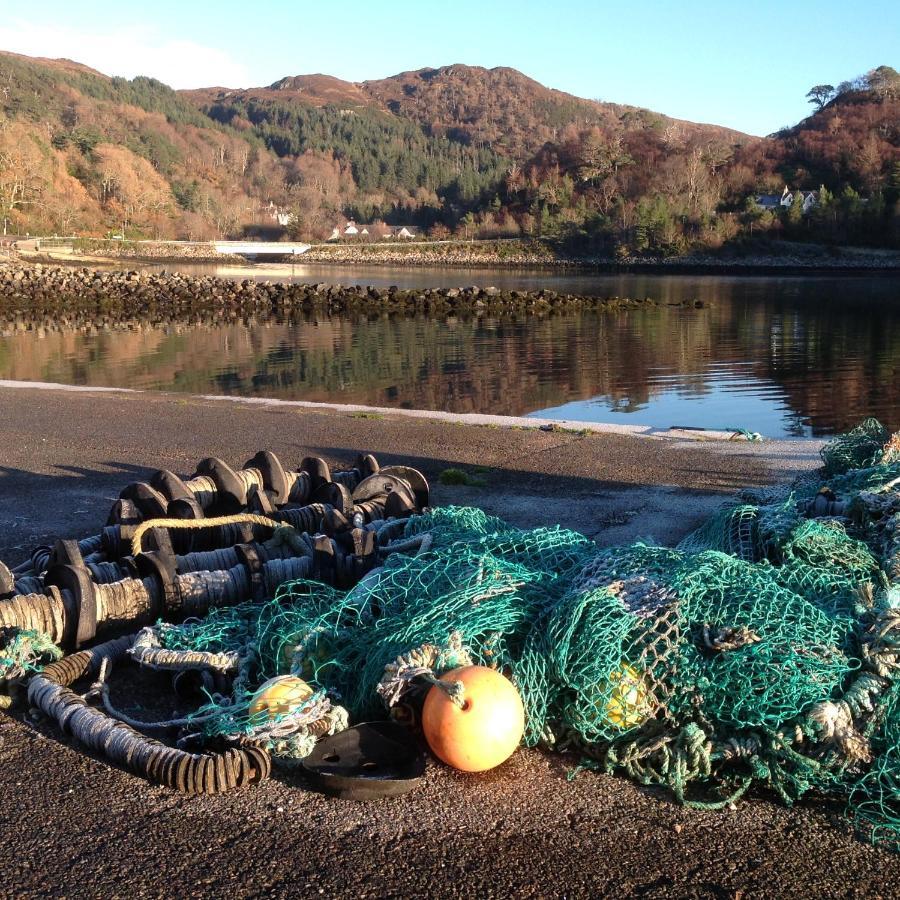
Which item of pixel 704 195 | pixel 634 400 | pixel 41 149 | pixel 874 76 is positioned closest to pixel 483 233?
pixel 704 195

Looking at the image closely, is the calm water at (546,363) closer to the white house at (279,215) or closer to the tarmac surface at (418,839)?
the tarmac surface at (418,839)

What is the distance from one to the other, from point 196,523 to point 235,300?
42.3 meters

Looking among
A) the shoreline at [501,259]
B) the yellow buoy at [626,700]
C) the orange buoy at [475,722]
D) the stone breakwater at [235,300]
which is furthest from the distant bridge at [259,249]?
the yellow buoy at [626,700]

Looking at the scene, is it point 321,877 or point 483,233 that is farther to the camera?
point 483,233

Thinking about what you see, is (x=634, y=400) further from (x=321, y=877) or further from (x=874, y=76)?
(x=874, y=76)

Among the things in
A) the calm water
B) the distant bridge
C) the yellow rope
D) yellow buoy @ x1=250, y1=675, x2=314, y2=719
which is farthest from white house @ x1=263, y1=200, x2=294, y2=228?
yellow buoy @ x1=250, y1=675, x2=314, y2=719

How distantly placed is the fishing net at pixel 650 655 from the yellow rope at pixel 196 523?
96cm

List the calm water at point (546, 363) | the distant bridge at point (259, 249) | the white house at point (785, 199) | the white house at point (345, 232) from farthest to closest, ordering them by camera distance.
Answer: the white house at point (345, 232)
the distant bridge at point (259, 249)
the white house at point (785, 199)
the calm water at point (546, 363)

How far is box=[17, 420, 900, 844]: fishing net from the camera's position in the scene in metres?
3.70

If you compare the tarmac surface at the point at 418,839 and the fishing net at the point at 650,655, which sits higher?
the fishing net at the point at 650,655

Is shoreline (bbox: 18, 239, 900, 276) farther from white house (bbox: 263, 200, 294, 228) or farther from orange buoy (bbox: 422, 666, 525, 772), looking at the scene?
orange buoy (bbox: 422, 666, 525, 772)

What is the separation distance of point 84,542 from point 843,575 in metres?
4.28

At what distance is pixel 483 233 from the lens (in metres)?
153

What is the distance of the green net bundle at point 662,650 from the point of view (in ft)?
12.1
